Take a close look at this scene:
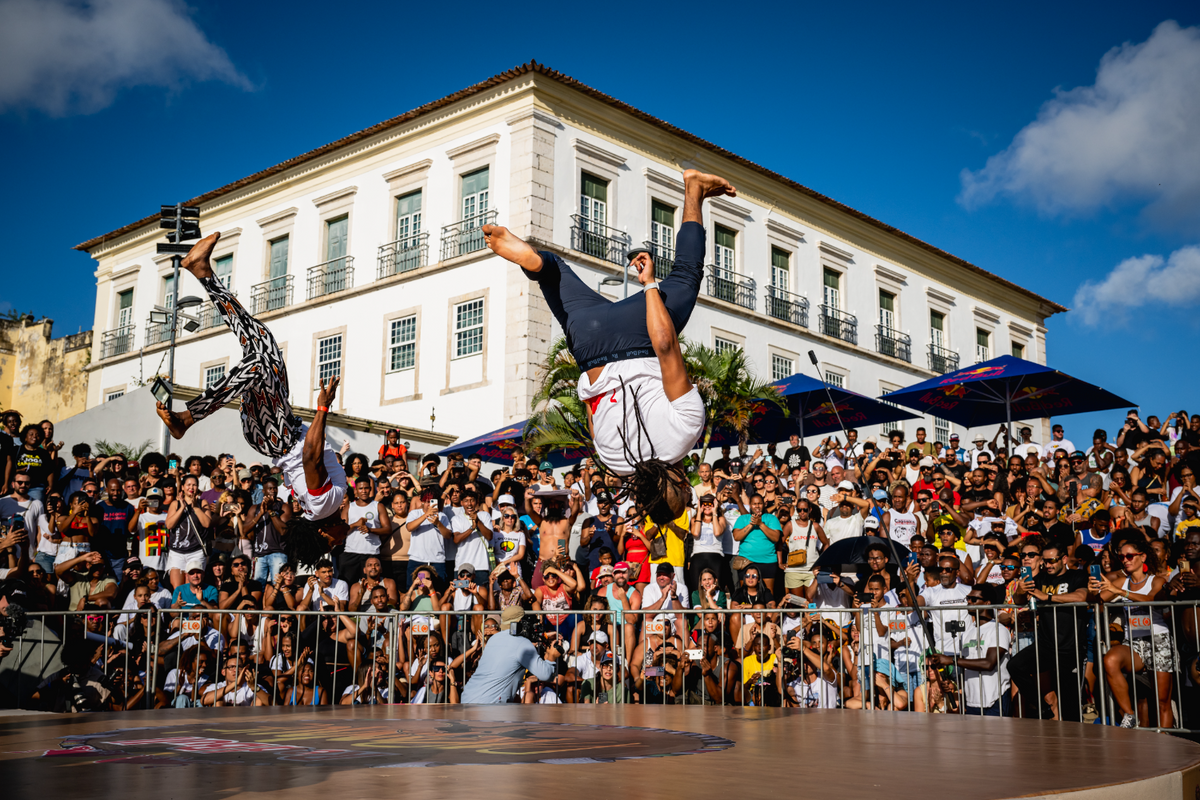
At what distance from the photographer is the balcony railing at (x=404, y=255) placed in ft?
89.5

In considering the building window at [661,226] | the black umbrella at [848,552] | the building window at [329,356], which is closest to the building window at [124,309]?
the building window at [329,356]

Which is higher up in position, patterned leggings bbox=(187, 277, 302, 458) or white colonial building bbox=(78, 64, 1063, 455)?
white colonial building bbox=(78, 64, 1063, 455)

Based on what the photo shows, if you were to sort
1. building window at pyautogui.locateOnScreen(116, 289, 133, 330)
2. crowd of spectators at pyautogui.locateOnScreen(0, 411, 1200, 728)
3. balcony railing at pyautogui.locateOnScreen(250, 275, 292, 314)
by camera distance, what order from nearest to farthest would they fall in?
crowd of spectators at pyautogui.locateOnScreen(0, 411, 1200, 728) < balcony railing at pyautogui.locateOnScreen(250, 275, 292, 314) < building window at pyautogui.locateOnScreen(116, 289, 133, 330)

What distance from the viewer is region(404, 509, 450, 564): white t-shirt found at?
10.4m

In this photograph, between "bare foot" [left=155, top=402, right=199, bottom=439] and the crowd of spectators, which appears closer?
"bare foot" [left=155, top=402, right=199, bottom=439]

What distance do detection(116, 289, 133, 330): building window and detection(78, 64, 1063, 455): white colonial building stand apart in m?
0.12

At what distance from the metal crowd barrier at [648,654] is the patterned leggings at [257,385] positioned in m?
2.50

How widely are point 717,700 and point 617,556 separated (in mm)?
1986

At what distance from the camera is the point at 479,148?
86.3 feet

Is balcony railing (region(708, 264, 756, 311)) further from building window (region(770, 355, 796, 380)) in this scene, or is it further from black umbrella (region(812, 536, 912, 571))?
black umbrella (region(812, 536, 912, 571))

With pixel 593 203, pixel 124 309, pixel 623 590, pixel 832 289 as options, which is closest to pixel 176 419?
pixel 623 590

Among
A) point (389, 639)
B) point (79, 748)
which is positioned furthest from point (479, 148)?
point (79, 748)

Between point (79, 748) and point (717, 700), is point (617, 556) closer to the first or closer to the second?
point (717, 700)

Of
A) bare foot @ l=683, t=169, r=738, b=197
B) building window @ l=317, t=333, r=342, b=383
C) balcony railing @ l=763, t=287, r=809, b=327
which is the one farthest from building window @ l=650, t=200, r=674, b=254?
bare foot @ l=683, t=169, r=738, b=197
